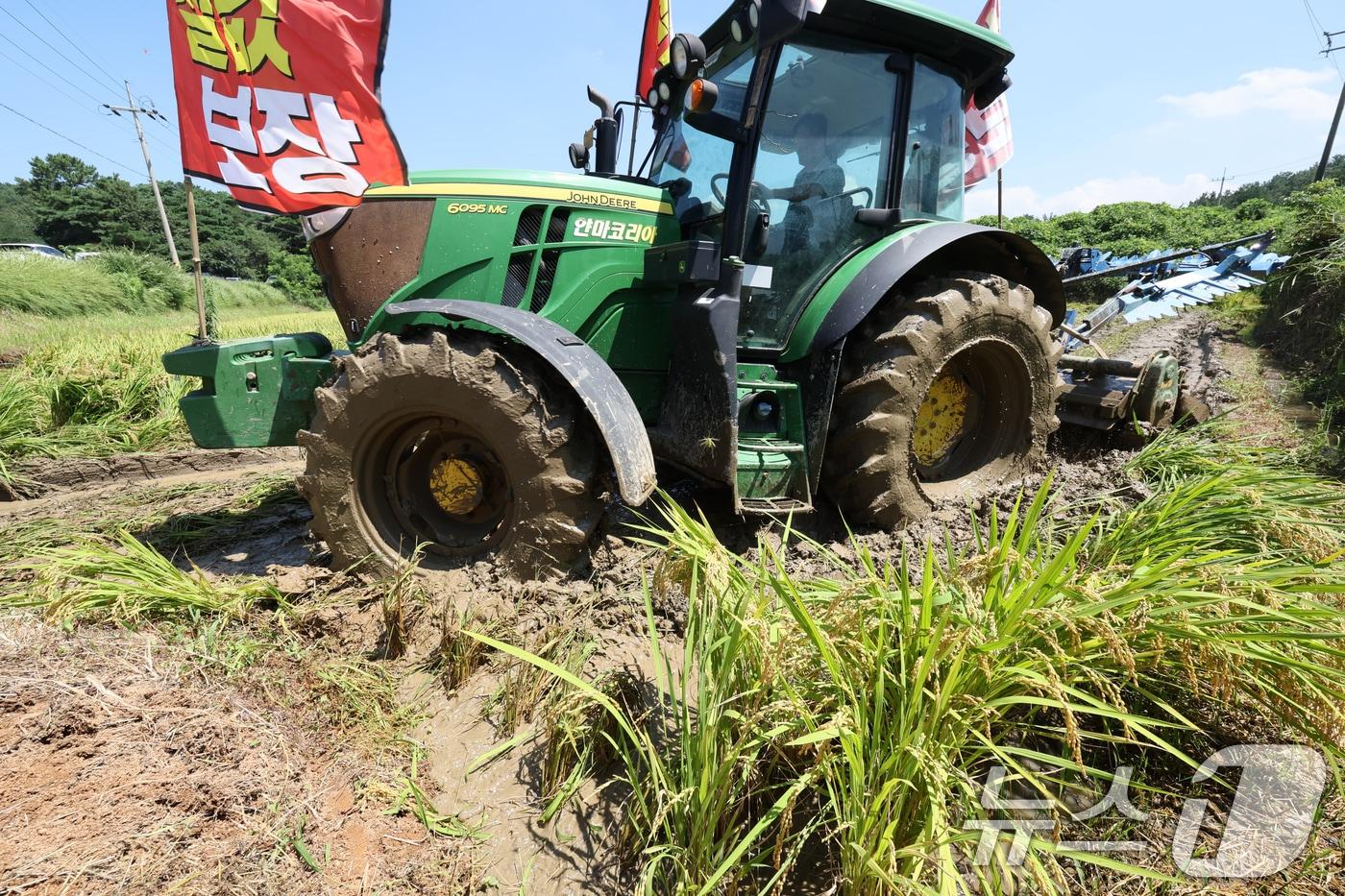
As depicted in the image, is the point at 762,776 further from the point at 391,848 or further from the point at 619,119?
the point at 619,119

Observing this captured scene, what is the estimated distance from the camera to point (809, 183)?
3.24 meters

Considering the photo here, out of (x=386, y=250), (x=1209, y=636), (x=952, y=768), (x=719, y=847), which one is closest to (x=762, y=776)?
(x=719, y=847)

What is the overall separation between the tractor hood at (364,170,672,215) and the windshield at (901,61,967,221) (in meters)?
1.48

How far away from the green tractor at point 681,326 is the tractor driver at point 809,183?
0.01 m

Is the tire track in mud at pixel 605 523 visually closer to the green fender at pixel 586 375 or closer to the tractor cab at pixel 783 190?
the green fender at pixel 586 375

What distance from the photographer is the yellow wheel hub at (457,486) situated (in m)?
2.79

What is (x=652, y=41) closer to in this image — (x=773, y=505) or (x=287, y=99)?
(x=287, y=99)

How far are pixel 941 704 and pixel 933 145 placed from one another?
3103 mm

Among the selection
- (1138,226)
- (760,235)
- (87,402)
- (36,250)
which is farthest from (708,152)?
(36,250)

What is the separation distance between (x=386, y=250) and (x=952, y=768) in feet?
9.82

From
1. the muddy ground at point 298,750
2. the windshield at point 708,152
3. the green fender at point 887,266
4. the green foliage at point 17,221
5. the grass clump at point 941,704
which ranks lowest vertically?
the muddy ground at point 298,750

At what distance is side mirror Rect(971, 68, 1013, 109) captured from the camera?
3650mm

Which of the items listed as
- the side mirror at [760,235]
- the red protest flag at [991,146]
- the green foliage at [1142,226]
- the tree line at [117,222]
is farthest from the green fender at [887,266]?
the tree line at [117,222]

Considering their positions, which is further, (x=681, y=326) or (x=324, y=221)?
(x=324, y=221)
